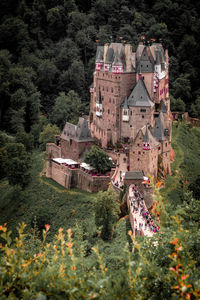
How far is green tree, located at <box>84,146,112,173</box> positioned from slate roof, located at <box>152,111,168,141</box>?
6.70 metres

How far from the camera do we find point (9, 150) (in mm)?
72812

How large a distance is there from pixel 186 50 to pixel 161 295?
312ft

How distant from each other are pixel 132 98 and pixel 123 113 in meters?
2.28

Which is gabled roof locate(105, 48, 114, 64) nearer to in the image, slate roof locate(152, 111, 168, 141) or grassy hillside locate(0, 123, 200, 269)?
slate roof locate(152, 111, 168, 141)

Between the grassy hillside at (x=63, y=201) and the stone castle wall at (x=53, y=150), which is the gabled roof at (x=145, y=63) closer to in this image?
the grassy hillside at (x=63, y=201)

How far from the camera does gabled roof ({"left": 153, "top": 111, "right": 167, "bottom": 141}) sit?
59656 millimetres

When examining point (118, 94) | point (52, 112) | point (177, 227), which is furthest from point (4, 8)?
point (177, 227)

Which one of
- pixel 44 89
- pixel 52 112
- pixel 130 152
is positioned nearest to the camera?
pixel 130 152

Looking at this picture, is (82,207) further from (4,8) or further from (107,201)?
(4,8)

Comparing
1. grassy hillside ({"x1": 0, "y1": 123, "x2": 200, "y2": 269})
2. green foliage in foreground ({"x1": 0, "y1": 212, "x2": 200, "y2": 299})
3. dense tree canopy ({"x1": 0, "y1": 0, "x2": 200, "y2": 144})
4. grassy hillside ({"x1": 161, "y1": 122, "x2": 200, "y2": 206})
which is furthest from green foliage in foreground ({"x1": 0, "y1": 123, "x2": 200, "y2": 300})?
dense tree canopy ({"x1": 0, "y1": 0, "x2": 200, "y2": 144})

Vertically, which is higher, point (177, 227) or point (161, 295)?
point (177, 227)

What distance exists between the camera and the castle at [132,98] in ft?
198

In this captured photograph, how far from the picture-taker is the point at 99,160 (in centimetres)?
5878

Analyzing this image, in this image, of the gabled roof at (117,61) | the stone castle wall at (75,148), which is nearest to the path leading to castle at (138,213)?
the stone castle wall at (75,148)
